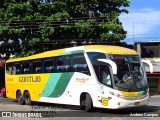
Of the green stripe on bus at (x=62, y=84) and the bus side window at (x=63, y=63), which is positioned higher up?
the bus side window at (x=63, y=63)

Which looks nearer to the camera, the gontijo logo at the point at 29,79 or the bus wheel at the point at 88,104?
the bus wheel at the point at 88,104

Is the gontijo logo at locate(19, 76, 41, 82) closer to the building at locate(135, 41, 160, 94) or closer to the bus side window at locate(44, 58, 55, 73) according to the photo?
the bus side window at locate(44, 58, 55, 73)

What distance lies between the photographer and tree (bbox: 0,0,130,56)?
1330 inches

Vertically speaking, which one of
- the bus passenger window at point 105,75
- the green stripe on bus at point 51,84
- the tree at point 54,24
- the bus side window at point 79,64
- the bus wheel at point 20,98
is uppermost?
the tree at point 54,24

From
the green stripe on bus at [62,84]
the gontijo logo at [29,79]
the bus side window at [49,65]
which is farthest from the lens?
the gontijo logo at [29,79]

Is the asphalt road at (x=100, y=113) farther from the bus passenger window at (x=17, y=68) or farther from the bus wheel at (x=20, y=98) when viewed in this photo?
the bus passenger window at (x=17, y=68)

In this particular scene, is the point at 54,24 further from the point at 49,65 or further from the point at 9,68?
the point at 49,65

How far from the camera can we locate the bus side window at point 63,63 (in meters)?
20.9

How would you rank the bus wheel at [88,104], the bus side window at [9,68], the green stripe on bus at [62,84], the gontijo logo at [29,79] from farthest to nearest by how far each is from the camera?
1. the bus side window at [9,68]
2. the gontijo logo at [29,79]
3. the green stripe on bus at [62,84]
4. the bus wheel at [88,104]

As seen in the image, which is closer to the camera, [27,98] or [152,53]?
[27,98]

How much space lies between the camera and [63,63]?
70.1ft

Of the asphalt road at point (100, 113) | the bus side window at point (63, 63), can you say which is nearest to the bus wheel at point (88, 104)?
the asphalt road at point (100, 113)

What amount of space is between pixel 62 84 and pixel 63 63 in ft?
3.75

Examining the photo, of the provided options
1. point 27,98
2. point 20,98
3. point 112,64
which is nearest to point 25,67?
point 27,98
